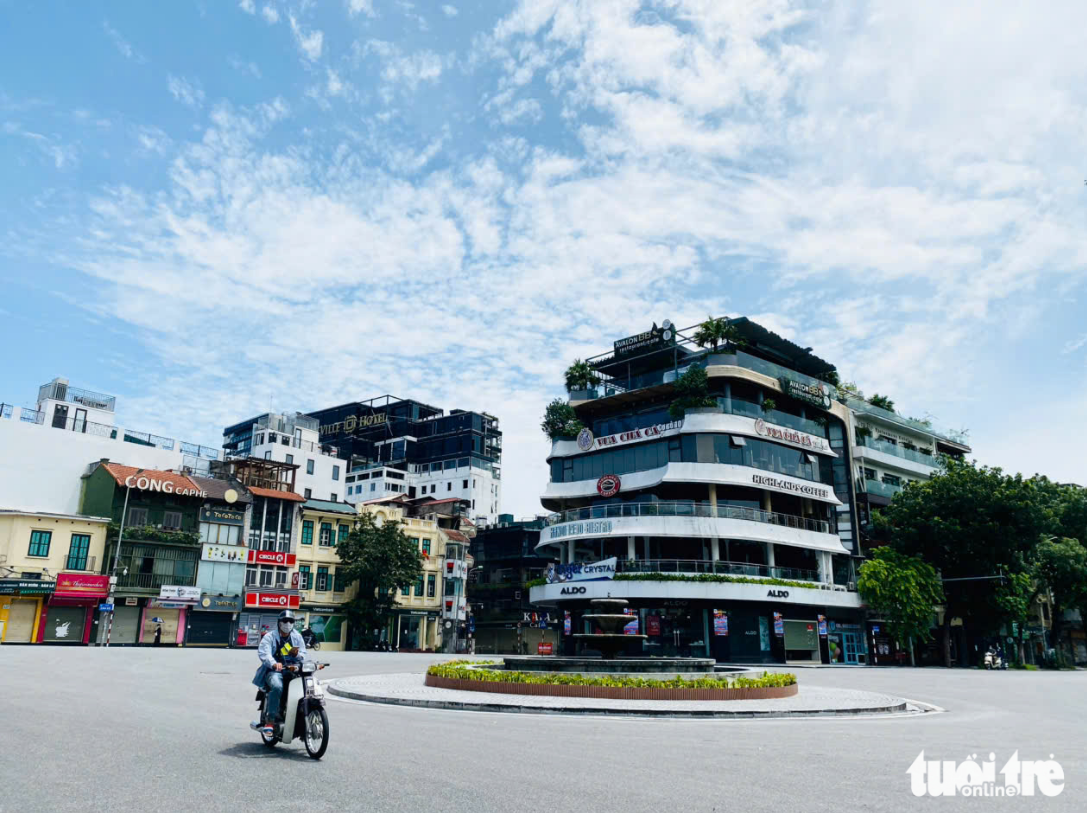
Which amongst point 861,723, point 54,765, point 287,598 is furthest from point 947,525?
point 54,765

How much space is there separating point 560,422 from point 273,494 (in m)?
22.5

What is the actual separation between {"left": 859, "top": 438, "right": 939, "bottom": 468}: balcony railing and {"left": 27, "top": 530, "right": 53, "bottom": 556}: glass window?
54.6m

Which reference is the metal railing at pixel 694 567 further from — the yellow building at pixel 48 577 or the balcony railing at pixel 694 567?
the yellow building at pixel 48 577

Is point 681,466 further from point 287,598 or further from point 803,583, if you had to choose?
point 287,598

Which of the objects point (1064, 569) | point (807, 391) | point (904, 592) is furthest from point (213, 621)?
point (1064, 569)

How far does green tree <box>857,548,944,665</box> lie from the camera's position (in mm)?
46062

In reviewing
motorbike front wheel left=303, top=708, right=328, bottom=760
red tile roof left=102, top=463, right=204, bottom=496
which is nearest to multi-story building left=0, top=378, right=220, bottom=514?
red tile roof left=102, top=463, right=204, bottom=496

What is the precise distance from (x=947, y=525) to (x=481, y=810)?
46.9 m

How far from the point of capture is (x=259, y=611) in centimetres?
5947

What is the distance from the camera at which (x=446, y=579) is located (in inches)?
2795

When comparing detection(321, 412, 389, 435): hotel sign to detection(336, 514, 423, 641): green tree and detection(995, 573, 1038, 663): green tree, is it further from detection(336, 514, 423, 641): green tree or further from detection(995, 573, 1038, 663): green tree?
detection(995, 573, 1038, 663): green tree

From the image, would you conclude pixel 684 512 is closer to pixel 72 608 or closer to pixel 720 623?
pixel 720 623
